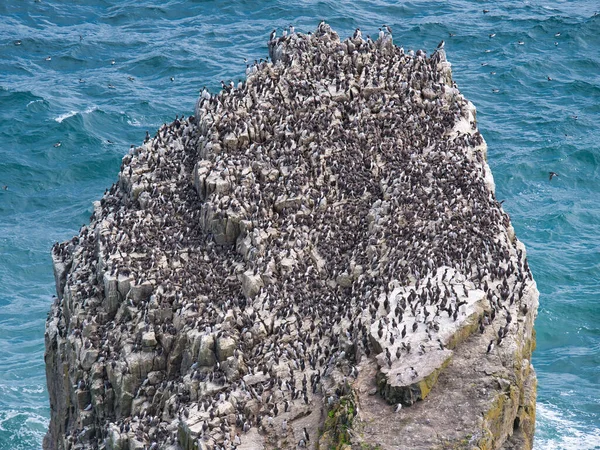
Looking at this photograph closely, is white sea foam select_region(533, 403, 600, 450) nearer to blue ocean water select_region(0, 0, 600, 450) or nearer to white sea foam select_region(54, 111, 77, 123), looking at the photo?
blue ocean water select_region(0, 0, 600, 450)

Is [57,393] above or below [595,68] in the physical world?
below

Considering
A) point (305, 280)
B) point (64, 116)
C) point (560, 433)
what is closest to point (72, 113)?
point (64, 116)

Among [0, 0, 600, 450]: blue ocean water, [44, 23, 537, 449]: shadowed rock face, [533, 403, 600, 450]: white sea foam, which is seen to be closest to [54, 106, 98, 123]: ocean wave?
[0, 0, 600, 450]: blue ocean water

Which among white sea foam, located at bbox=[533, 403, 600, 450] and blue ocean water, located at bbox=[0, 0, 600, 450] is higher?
blue ocean water, located at bbox=[0, 0, 600, 450]

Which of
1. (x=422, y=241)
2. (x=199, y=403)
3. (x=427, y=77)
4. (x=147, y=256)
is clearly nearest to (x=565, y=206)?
(x=427, y=77)

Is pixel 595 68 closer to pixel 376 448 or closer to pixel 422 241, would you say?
pixel 422 241

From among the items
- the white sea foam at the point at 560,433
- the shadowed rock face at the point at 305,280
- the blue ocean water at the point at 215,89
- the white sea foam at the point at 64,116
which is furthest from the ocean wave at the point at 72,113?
the white sea foam at the point at 560,433

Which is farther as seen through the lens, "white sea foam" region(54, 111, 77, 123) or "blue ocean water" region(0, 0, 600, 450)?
"white sea foam" region(54, 111, 77, 123)
